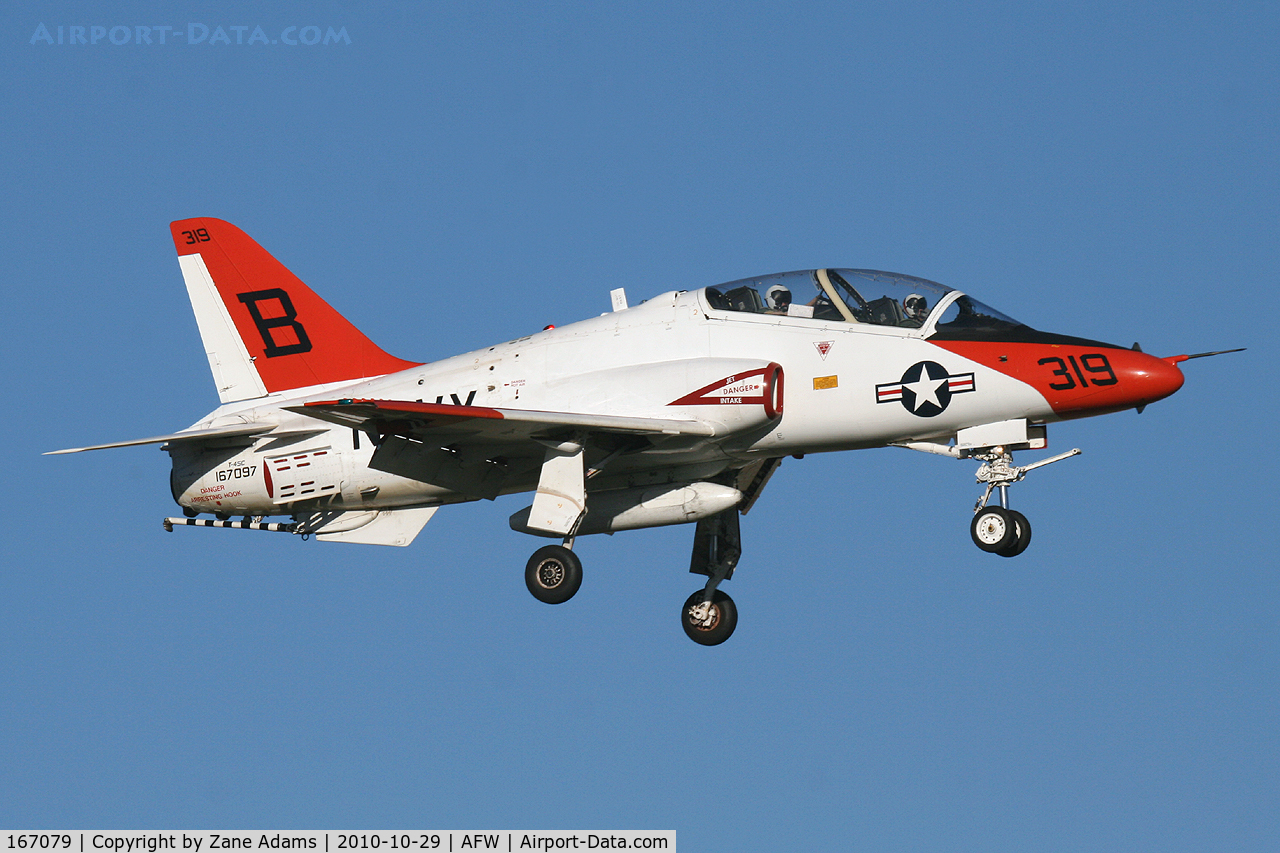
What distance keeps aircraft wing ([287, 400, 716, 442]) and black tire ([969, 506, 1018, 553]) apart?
315cm

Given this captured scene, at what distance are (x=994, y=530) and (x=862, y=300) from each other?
10.1 feet

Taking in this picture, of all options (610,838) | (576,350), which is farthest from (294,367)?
(610,838)

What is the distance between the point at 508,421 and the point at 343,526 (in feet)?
13.2

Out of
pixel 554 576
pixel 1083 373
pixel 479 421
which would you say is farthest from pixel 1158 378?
pixel 479 421

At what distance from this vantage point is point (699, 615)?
2142 centimetres

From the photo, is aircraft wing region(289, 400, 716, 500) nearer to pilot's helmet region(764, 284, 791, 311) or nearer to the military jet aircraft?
the military jet aircraft

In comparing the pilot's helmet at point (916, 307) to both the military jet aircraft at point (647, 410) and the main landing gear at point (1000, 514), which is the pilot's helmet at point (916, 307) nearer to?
Result: the military jet aircraft at point (647, 410)

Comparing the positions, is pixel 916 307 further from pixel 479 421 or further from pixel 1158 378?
pixel 479 421

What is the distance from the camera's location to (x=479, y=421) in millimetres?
18609

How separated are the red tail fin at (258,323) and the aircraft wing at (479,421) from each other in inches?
125

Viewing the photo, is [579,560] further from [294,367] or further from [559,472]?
[294,367]

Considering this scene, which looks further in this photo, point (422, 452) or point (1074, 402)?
point (422, 452)

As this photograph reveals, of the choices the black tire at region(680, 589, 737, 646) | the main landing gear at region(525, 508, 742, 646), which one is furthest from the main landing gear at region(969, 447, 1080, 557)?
the black tire at region(680, 589, 737, 646)

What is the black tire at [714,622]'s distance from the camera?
21.3m
